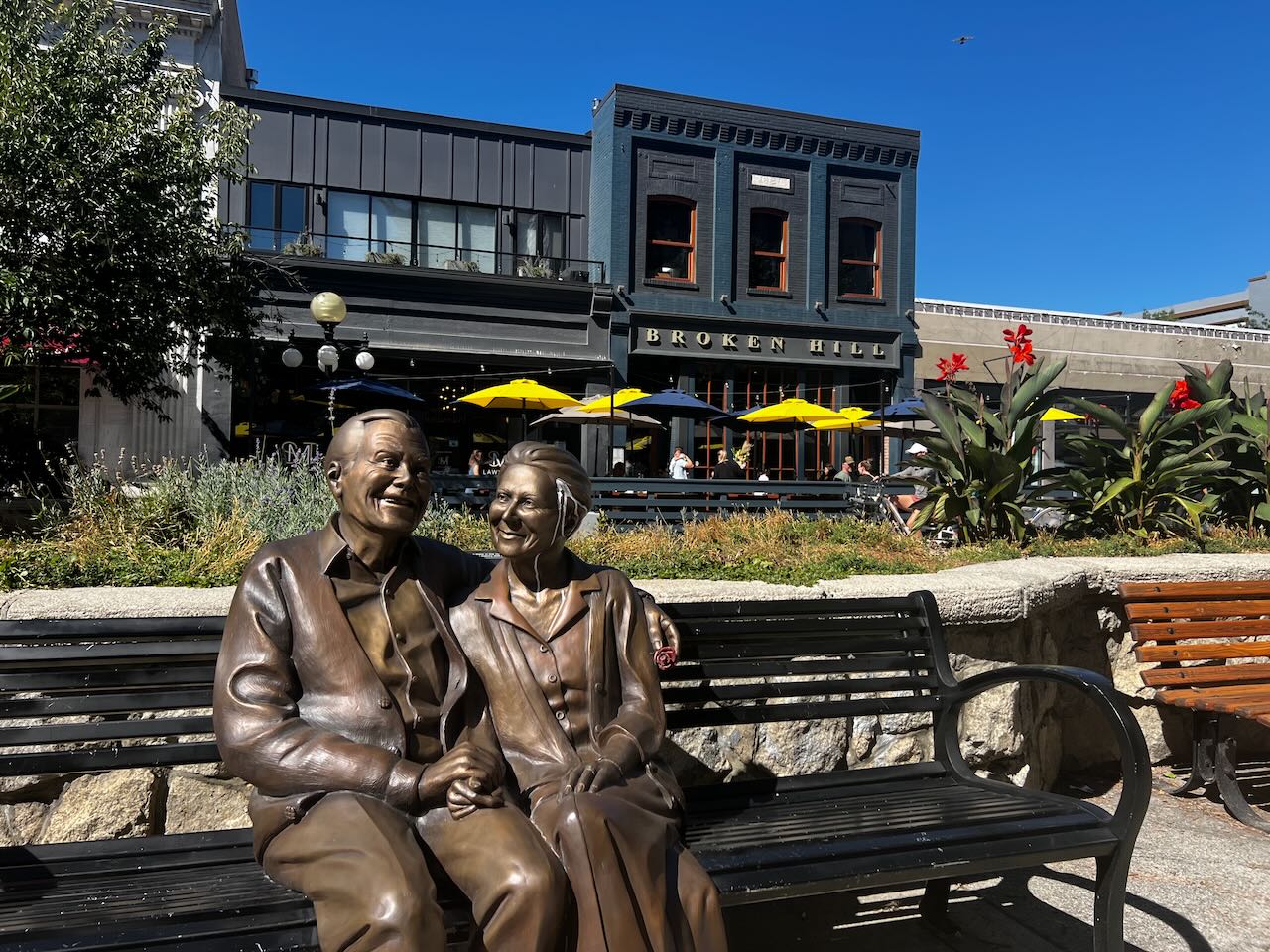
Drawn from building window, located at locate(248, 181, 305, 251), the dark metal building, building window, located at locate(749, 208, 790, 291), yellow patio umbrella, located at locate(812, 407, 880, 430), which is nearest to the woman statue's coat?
yellow patio umbrella, located at locate(812, 407, 880, 430)

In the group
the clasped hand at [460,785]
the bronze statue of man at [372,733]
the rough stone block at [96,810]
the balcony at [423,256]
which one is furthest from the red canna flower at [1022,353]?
the balcony at [423,256]

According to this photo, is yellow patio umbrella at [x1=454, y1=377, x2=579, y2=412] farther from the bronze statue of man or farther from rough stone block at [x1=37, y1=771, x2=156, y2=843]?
the bronze statue of man

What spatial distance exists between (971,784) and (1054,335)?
26030 millimetres

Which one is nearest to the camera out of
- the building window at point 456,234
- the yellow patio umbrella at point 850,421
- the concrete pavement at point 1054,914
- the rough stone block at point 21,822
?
the rough stone block at point 21,822

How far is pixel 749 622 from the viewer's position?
11.1 feet

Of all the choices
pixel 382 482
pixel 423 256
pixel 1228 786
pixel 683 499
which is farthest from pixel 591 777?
pixel 423 256

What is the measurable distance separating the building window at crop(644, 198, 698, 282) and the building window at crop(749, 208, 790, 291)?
1506 millimetres

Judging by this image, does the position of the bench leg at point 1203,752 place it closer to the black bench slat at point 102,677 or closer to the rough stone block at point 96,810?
the black bench slat at point 102,677

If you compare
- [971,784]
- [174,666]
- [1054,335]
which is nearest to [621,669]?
[174,666]

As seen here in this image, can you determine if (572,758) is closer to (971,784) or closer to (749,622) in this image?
(749,622)

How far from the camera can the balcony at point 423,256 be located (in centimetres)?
1941

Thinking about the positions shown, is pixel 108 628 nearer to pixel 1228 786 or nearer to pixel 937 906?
pixel 937 906

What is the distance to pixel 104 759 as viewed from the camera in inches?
103

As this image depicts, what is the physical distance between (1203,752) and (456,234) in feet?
60.7
